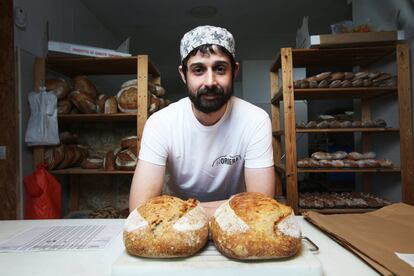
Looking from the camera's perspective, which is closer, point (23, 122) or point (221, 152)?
point (221, 152)

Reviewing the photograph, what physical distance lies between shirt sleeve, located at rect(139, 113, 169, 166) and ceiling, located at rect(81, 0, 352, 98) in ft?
7.28

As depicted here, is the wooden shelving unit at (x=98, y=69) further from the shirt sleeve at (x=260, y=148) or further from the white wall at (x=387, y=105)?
the white wall at (x=387, y=105)

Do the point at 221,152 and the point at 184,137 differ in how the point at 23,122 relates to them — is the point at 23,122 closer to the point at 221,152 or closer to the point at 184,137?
the point at 184,137

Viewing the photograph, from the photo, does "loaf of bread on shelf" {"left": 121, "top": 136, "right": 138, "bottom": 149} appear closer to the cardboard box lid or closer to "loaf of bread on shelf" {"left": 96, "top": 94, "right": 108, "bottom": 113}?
"loaf of bread on shelf" {"left": 96, "top": 94, "right": 108, "bottom": 113}

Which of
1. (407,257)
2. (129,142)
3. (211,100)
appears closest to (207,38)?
(211,100)

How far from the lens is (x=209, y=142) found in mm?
1087

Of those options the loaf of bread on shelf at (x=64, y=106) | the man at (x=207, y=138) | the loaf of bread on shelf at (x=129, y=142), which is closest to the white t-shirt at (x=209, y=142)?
the man at (x=207, y=138)

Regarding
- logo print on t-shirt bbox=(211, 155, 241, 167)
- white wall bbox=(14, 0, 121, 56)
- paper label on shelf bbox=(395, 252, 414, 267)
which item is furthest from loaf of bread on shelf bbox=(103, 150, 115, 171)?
paper label on shelf bbox=(395, 252, 414, 267)

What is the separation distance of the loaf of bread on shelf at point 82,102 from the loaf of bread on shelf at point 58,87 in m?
0.05

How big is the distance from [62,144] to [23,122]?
339 millimetres

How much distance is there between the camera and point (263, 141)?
1.06 meters

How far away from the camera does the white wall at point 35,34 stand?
1.95 meters

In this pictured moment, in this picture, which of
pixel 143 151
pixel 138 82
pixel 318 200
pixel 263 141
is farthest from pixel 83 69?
pixel 318 200

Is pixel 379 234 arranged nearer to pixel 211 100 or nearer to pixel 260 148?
pixel 260 148
